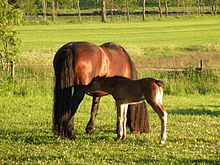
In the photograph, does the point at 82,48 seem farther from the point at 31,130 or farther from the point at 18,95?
the point at 18,95

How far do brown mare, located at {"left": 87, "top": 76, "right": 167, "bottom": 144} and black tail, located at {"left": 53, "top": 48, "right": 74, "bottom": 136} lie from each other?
456mm

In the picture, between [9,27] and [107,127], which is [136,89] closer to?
[107,127]

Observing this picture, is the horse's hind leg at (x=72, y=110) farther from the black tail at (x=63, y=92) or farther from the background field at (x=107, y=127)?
the background field at (x=107, y=127)

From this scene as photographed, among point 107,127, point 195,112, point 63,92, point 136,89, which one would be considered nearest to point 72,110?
point 63,92

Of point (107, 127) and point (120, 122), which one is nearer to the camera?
point (120, 122)

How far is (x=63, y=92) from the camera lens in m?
10.6

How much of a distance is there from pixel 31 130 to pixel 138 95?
120 inches

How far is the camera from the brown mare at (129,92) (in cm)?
1020

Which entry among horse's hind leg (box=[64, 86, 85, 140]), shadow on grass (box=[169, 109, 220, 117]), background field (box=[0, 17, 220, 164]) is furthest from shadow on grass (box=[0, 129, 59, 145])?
shadow on grass (box=[169, 109, 220, 117])

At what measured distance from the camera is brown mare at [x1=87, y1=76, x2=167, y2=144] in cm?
1020

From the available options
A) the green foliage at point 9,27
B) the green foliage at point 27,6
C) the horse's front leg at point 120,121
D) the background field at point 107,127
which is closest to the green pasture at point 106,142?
the background field at point 107,127

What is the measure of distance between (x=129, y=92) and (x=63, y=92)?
1328mm

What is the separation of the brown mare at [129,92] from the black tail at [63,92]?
46 cm

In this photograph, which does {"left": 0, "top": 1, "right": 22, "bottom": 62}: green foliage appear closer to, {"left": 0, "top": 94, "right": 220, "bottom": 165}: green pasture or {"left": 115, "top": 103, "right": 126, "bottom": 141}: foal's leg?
{"left": 0, "top": 94, "right": 220, "bottom": 165}: green pasture
